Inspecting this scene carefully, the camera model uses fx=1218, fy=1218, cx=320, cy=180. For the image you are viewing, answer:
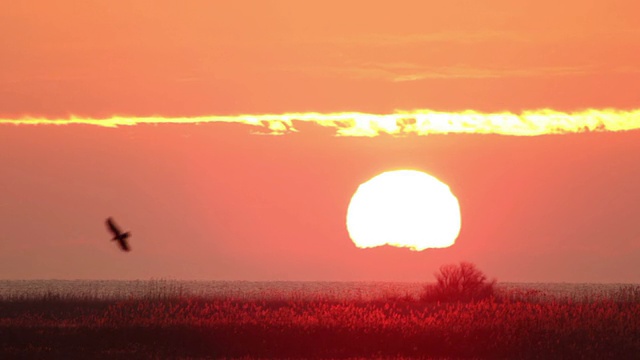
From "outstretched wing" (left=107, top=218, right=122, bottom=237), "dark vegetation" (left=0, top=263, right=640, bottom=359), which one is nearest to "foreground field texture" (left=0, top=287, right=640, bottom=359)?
"dark vegetation" (left=0, top=263, right=640, bottom=359)

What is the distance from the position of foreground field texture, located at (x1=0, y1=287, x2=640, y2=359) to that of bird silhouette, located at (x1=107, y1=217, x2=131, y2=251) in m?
2.53

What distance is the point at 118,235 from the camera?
1404 inches

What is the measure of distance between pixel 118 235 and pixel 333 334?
6917 mm

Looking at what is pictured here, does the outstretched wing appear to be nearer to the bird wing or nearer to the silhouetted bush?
the bird wing

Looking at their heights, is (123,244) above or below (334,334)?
above

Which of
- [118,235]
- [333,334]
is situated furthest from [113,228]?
[333,334]

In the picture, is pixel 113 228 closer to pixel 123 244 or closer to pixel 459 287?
pixel 123 244

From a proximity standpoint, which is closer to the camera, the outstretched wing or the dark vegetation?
the dark vegetation

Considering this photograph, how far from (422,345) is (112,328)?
30.2 feet

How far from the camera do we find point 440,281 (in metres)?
54.0

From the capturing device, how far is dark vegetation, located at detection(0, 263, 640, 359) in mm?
33125

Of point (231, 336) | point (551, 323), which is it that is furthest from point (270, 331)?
point (551, 323)

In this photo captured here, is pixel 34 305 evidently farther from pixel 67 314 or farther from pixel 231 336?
pixel 231 336

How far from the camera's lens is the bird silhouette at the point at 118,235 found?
35.2 meters
